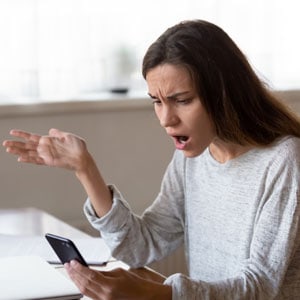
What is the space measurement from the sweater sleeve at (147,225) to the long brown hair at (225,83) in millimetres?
297

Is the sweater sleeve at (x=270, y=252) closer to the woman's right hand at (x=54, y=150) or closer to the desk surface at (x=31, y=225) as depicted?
the woman's right hand at (x=54, y=150)

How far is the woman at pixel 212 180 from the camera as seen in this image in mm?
1435

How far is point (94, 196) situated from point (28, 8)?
4.09 feet

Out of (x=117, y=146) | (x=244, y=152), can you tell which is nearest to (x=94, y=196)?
(x=244, y=152)

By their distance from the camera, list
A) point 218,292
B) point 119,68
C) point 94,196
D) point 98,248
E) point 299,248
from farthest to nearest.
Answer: point 119,68, point 98,248, point 94,196, point 299,248, point 218,292

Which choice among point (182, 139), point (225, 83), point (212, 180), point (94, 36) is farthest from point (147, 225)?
point (94, 36)

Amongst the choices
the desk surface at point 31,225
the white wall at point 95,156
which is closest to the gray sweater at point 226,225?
the desk surface at point 31,225

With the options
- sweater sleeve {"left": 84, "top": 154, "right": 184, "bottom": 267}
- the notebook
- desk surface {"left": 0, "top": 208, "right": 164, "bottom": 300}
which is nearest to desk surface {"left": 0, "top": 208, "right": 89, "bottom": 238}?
desk surface {"left": 0, "top": 208, "right": 164, "bottom": 300}

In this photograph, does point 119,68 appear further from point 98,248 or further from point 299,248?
point 299,248

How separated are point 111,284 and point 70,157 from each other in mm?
499

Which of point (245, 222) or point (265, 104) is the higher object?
point (265, 104)

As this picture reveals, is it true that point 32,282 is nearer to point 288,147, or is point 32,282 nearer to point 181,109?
point 181,109

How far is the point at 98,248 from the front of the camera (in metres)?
1.90

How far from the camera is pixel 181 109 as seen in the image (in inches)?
59.7
